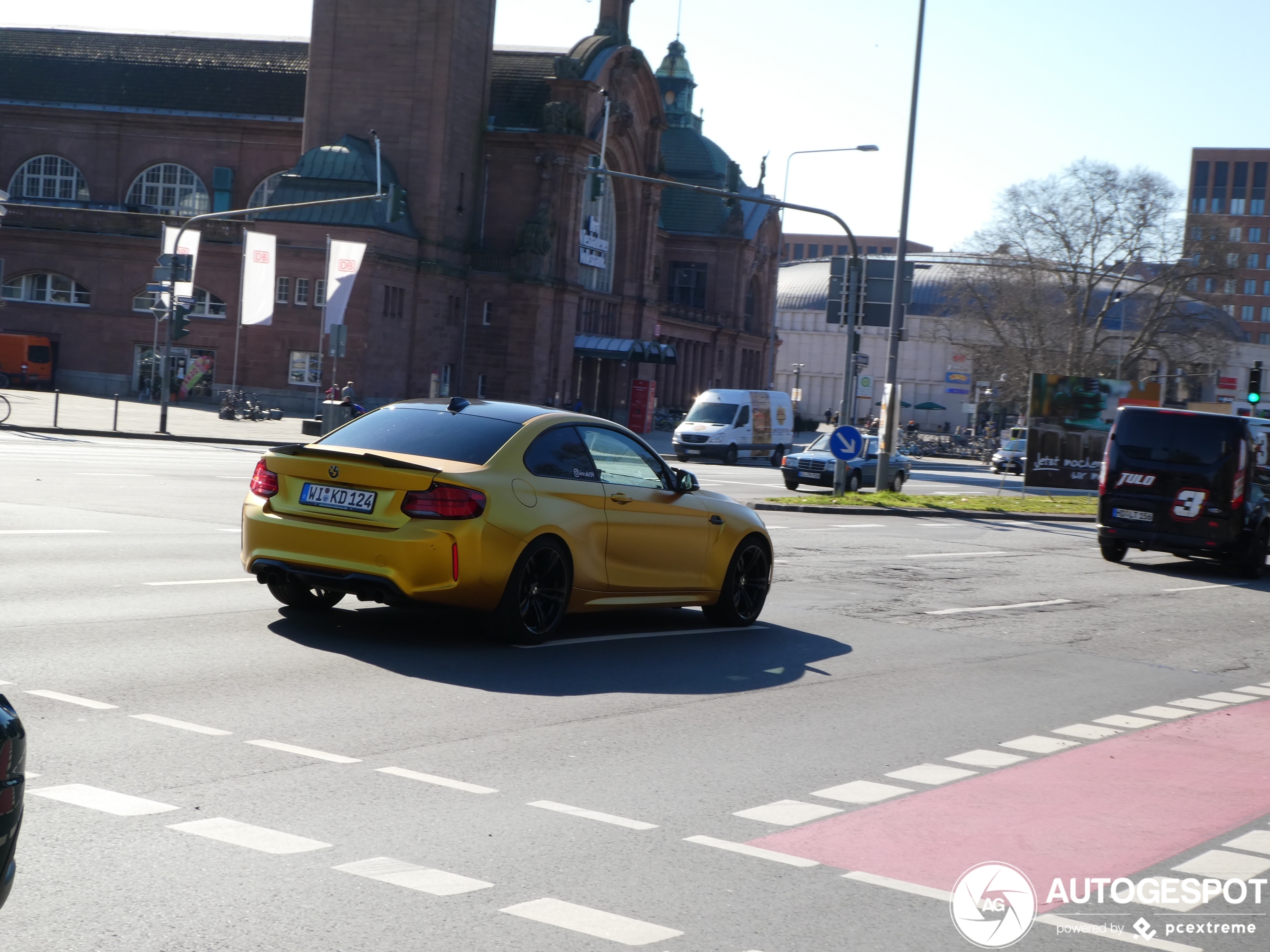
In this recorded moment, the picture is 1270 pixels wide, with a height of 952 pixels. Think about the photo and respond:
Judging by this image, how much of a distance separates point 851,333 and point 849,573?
53.4 ft

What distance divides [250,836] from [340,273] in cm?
4647

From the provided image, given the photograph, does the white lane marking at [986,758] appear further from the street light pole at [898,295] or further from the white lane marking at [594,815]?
the street light pole at [898,295]

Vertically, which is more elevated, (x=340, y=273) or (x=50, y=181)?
(x=50, y=181)

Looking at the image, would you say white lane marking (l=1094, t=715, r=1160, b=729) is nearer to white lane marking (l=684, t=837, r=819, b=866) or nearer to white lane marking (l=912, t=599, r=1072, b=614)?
white lane marking (l=684, t=837, r=819, b=866)

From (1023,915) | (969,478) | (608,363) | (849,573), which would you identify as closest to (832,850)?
(1023,915)

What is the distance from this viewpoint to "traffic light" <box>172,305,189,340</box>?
37.8 m

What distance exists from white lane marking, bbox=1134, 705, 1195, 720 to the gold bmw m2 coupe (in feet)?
10.8

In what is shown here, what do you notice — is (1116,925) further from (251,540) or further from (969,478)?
(969,478)

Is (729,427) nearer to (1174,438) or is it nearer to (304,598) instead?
(1174,438)

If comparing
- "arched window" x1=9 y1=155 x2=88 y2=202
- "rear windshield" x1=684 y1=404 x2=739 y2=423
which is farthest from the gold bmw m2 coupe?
→ "arched window" x1=9 y1=155 x2=88 y2=202

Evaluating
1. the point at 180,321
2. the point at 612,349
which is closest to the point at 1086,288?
the point at 612,349

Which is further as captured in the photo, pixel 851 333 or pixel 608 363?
pixel 608 363

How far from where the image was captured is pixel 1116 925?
4.80 meters

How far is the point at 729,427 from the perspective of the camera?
51.6 metres
